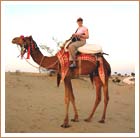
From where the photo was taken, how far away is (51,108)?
12805mm

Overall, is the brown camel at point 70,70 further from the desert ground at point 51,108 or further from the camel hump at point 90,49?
the desert ground at point 51,108

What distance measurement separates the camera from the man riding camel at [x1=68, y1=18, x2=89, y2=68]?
10.0 metres

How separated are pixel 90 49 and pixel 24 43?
1737 mm

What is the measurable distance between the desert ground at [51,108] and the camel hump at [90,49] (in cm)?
185

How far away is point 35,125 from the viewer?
9.77 m

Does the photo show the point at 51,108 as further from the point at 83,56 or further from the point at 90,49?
the point at 90,49

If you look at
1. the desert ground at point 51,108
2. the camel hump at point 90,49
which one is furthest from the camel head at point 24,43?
the desert ground at point 51,108

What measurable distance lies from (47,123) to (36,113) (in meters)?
1.55

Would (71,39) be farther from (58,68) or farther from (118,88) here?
(118,88)

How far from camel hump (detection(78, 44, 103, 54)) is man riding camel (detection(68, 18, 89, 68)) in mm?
126

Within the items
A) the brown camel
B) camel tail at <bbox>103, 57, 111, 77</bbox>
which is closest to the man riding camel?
the brown camel

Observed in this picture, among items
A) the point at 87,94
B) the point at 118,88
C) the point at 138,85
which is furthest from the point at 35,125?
the point at 118,88

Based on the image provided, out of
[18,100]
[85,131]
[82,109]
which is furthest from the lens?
[18,100]

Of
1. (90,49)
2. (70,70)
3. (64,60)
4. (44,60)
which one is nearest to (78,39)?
(90,49)
